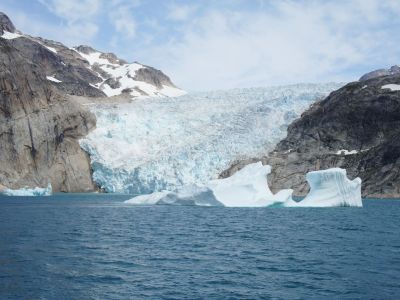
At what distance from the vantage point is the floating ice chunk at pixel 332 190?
40500 mm

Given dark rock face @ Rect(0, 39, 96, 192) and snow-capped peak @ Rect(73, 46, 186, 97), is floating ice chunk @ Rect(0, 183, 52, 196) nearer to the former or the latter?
dark rock face @ Rect(0, 39, 96, 192)

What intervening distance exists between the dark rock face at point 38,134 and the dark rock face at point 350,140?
28.2 metres

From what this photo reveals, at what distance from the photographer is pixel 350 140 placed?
234 feet

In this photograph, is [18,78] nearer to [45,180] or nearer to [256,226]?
[45,180]

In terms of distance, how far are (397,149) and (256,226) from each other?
38.0 meters

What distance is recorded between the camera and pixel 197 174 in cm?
6706

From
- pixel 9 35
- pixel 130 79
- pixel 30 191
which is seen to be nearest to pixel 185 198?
pixel 30 191

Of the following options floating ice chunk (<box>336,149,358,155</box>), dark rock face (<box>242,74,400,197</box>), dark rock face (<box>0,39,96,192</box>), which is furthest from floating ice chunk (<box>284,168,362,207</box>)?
dark rock face (<box>0,39,96,192</box>)

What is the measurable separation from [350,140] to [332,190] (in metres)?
31.0

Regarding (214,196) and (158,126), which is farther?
(158,126)

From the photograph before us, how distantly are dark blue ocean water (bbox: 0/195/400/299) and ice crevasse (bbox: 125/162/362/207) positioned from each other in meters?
9.69

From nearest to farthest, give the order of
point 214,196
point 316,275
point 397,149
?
1. point 316,275
2. point 214,196
3. point 397,149

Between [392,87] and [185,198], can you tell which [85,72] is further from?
[185,198]

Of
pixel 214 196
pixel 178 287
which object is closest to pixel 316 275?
pixel 178 287
